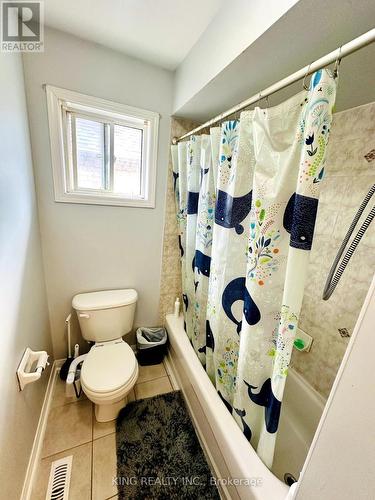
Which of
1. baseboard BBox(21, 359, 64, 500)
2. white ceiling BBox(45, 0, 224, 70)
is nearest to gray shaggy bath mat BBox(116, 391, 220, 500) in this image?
baseboard BBox(21, 359, 64, 500)

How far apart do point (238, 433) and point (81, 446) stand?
976mm

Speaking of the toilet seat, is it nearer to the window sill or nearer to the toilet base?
the toilet base

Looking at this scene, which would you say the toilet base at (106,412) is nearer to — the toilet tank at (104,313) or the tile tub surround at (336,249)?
the toilet tank at (104,313)

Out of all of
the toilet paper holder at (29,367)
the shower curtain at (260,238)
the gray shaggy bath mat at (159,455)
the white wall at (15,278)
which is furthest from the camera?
the gray shaggy bath mat at (159,455)

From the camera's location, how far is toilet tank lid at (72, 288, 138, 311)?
4.90ft

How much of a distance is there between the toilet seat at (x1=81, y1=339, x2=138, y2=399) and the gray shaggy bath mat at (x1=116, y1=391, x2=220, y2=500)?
31 centimetres

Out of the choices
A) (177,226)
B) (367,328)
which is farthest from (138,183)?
(367,328)

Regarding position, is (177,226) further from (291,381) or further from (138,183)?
(291,381)

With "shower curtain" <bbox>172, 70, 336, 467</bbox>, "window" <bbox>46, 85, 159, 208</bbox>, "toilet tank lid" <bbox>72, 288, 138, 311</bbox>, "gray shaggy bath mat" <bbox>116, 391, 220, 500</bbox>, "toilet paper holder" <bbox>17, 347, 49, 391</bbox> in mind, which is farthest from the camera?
"toilet tank lid" <bbox>72, 288, 138, 311</bbox>

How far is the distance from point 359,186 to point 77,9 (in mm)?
1770

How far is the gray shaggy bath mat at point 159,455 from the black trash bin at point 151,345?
13.5 inches

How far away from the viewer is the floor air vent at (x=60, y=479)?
1.01 meters

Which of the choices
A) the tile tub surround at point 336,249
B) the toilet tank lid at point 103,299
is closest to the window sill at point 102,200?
the toilet tank lid at point 103,299

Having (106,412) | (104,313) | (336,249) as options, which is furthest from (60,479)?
(336,249)
